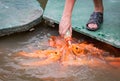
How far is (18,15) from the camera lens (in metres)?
3.86

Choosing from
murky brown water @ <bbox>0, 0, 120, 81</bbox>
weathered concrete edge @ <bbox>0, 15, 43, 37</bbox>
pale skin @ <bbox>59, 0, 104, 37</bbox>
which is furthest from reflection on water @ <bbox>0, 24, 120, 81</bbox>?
pale skin @ <bbox>59, 0, 104, 37</bbox>

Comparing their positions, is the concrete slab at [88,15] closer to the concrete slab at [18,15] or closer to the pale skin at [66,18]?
the concrete slab at [18,15]

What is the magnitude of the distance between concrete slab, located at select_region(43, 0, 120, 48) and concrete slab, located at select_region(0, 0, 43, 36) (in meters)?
0.15

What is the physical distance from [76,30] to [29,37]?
51 cm

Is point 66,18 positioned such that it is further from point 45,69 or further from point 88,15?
point 88,15

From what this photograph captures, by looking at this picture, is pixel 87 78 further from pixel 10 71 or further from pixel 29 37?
pixel 29 37

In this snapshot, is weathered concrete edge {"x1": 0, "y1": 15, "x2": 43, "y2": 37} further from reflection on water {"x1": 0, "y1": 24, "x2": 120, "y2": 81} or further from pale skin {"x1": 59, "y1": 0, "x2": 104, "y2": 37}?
pale skin {"x1": 59, "y1": 0, "x2": 104, "y2": 37}

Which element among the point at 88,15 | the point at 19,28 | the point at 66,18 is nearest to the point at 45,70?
the point at 66,18

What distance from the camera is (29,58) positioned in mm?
3191

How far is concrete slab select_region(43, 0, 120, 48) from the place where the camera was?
11.0ft

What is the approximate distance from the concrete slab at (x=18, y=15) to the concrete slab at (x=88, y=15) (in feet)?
0.50

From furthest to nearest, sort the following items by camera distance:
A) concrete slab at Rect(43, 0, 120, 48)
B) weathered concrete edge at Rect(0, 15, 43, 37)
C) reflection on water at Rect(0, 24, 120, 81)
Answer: weathered concrete edge at Rect(0, 15, 43, 37), concrete slab at Rect(43, 0, 120, 48), reflection on water at Rect(0, 24, 120, 81)

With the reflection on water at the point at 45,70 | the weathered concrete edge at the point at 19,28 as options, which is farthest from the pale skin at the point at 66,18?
the weathered concrete edge at the point at 19,28

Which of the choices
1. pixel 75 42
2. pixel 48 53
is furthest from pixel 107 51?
pixel 48 53
